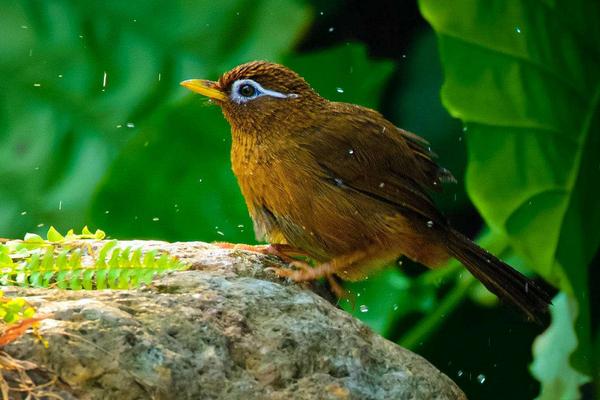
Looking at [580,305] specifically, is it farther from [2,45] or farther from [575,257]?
[2,45]

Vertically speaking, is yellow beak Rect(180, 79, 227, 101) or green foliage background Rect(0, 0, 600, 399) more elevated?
yellow beak Rect(180, 79, 227, 101)

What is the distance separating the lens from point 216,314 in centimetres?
236

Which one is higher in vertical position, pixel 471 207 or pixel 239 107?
pixel 239 107

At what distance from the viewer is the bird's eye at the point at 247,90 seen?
341 cm

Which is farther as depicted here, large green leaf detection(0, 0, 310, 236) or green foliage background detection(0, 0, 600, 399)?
large green leaf detection(0, 0, 310, 236)

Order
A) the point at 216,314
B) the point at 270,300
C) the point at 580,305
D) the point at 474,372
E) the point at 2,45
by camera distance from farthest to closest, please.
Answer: the point at 2,45, the point at 474,372, the point at 580,305, the point at 270,300, the point at 216,314

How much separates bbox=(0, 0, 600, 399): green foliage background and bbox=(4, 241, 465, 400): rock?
4.76 feet

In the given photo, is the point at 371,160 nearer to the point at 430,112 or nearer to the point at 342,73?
the point at 342,73

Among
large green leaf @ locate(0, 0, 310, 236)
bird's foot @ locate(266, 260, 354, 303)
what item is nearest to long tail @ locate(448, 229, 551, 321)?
bird's foot @ locate(266, 260, 354, 303)

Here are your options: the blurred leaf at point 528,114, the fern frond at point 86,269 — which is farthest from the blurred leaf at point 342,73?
the fern frond at point 86,269

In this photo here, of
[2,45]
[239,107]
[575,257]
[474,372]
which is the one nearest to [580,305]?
[575,257]

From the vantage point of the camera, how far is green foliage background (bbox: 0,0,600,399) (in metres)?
4.38

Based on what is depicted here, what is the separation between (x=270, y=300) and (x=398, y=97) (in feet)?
10.5

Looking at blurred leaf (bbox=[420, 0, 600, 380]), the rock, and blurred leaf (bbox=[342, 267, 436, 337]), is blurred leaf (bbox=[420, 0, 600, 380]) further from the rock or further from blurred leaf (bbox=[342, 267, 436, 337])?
the rock
